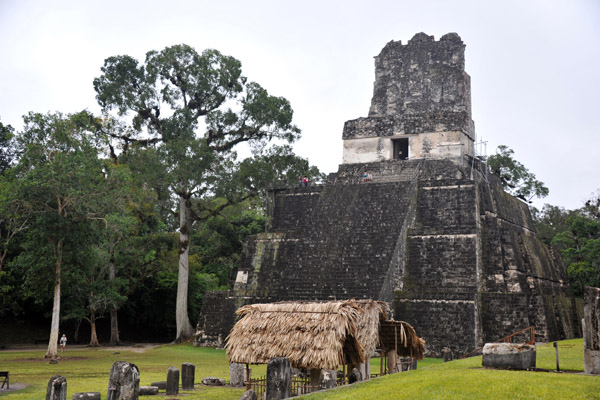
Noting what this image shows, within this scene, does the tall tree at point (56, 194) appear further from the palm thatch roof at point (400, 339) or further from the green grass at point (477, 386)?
the green grass at point (477, 386)

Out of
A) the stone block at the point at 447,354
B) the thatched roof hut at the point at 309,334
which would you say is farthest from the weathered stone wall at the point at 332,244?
the thatched roof hut at the point at 309,334

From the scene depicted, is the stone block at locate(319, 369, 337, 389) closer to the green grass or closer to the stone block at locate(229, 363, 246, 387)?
the green grass

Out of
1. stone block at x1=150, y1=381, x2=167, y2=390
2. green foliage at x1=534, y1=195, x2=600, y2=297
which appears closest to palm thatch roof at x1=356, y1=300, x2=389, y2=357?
stone block at x1=150, y1=381, x2=167, y2=390

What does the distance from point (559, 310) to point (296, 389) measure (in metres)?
10.6

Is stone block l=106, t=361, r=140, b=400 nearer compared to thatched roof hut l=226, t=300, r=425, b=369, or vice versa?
stone block l=106, t=361, r=140, b=400

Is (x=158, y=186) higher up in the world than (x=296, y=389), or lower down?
higher up

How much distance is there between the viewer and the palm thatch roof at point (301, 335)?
335 inches

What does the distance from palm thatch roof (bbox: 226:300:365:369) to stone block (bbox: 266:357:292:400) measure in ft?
2.14

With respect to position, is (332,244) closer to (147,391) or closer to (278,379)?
(147,391)

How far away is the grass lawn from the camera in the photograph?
6.61 meters

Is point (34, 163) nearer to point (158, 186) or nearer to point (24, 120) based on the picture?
point (24, 120)

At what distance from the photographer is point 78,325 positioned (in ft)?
76.7

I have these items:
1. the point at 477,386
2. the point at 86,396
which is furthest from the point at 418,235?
the point at 86,396

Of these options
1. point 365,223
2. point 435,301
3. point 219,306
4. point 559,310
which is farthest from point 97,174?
point 559,310
